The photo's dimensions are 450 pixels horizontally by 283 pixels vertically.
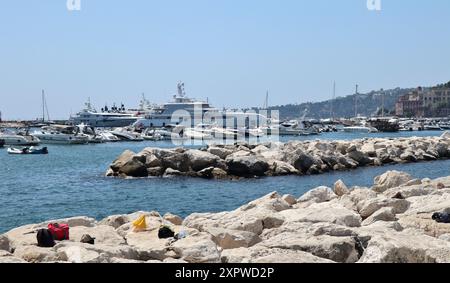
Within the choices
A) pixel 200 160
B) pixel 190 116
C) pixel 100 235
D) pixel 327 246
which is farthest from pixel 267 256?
pixel 190 116

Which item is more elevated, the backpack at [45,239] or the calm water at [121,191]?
the backpack at [45,239]

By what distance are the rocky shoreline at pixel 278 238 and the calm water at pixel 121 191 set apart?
7011 millimetres

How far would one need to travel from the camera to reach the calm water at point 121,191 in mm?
18984

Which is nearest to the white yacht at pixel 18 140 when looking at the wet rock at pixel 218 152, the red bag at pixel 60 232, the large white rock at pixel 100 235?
the wet rock at pixel 218 152

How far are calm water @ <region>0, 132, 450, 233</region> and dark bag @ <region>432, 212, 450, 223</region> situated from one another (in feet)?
31.9

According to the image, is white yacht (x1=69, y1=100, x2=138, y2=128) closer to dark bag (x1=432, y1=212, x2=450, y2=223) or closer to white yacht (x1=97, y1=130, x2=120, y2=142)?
white yacht (x1=97, y1=130, x2=120, y2=142)

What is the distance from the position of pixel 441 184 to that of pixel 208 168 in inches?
597

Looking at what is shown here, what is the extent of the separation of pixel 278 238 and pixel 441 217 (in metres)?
3.01

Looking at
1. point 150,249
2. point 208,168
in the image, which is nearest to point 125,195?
point 208,168

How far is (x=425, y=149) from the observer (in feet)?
133

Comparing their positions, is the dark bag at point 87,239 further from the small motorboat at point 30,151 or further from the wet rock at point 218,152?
the small motorboat at point 30,151

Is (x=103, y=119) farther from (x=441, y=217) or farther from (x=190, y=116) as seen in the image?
(x=441, y=217)

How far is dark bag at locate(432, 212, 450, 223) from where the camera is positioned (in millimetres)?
9398
